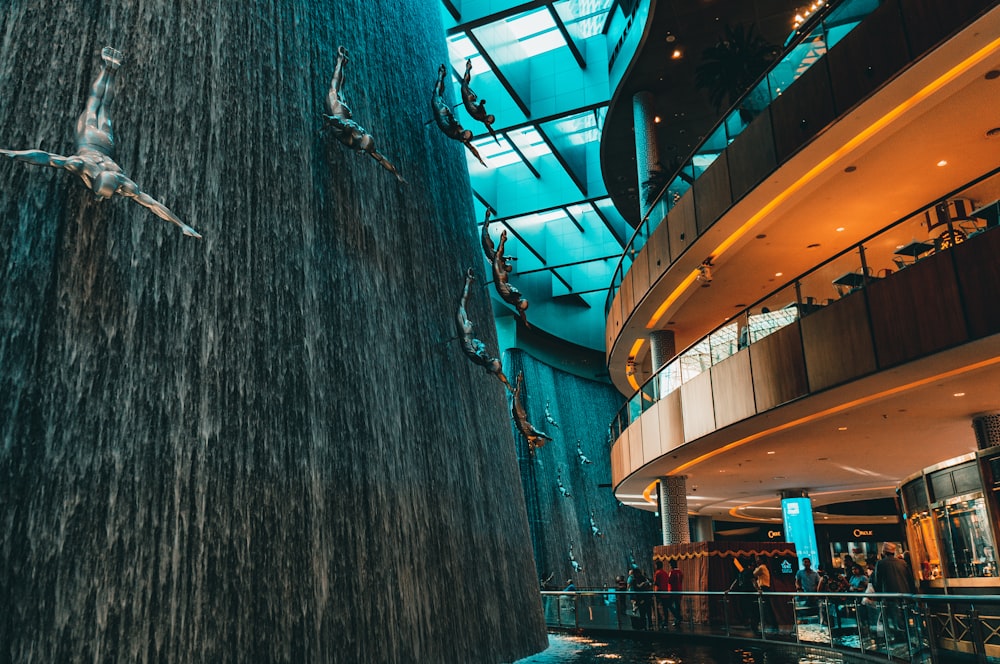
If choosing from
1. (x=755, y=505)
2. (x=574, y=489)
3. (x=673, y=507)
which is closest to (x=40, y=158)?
(x=673, y=507)

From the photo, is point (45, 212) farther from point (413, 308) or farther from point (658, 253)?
point (658, 253)

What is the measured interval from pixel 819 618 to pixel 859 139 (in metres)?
7.15

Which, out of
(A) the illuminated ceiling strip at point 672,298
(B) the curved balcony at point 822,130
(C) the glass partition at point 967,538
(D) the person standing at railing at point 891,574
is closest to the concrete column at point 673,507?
(A) the illuminated ceiling strip at point 672,298

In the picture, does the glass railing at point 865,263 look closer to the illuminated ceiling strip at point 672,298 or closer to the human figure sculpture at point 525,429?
the illuminated ceiling strip at point 672,298

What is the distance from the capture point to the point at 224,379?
24.1 feet

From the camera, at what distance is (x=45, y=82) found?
6438 millimetres

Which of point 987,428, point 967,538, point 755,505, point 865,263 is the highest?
point 865,263

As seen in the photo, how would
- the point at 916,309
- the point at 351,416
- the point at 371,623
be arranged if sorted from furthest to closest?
the point at 916,309 → the point at 351,416 → the point at 371,623

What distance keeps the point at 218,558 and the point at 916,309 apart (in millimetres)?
8949

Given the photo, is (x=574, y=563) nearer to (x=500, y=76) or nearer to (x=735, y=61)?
(x=500, y=76)

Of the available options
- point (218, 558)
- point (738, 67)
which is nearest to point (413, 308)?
point (218, 558)

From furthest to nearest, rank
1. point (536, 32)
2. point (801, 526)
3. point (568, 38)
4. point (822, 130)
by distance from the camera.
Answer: point (801, 526) < point (536, 32) < point (568, 38) < point (822, 130)

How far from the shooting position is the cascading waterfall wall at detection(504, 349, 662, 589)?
29.6 metres

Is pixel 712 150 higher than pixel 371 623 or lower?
higher
